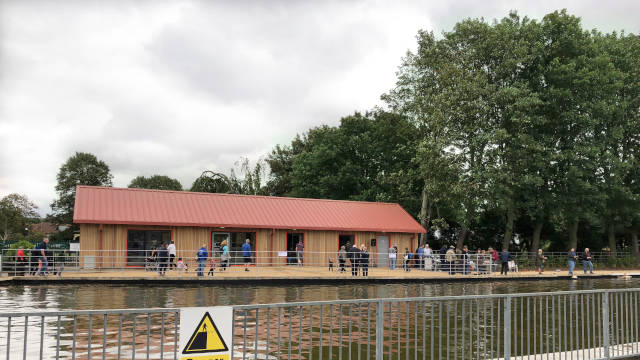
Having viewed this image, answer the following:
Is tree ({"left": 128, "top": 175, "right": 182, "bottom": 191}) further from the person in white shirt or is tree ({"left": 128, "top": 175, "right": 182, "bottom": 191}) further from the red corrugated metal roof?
the person in white shirt

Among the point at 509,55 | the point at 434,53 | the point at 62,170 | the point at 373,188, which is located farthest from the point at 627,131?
the point at 62,170

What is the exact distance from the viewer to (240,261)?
35844 millimetres

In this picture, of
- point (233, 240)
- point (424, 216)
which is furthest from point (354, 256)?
point (424, 216)

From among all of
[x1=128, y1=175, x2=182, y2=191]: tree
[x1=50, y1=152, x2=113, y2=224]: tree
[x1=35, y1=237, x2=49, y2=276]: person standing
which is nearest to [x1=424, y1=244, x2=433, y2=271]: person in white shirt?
[x1=35, y1=237, x2=49, y2=276]: person standing

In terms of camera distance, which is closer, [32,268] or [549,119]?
[32,268]

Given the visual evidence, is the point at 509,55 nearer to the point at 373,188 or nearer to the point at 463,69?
the point at 463,69

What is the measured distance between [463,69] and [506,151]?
6.98 metres

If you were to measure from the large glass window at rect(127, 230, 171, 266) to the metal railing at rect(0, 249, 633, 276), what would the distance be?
6cm

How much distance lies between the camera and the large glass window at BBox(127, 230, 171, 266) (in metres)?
32.8

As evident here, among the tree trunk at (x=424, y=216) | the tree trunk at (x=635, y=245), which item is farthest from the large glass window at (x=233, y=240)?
the tree trunk at (x=635, y=245)

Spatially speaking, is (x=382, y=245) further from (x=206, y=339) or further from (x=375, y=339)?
(x=206, y=339)

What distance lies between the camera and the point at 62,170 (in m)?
73.1

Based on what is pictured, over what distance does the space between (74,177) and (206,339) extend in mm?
73835

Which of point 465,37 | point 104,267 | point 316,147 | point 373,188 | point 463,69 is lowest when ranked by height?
point 104,267
